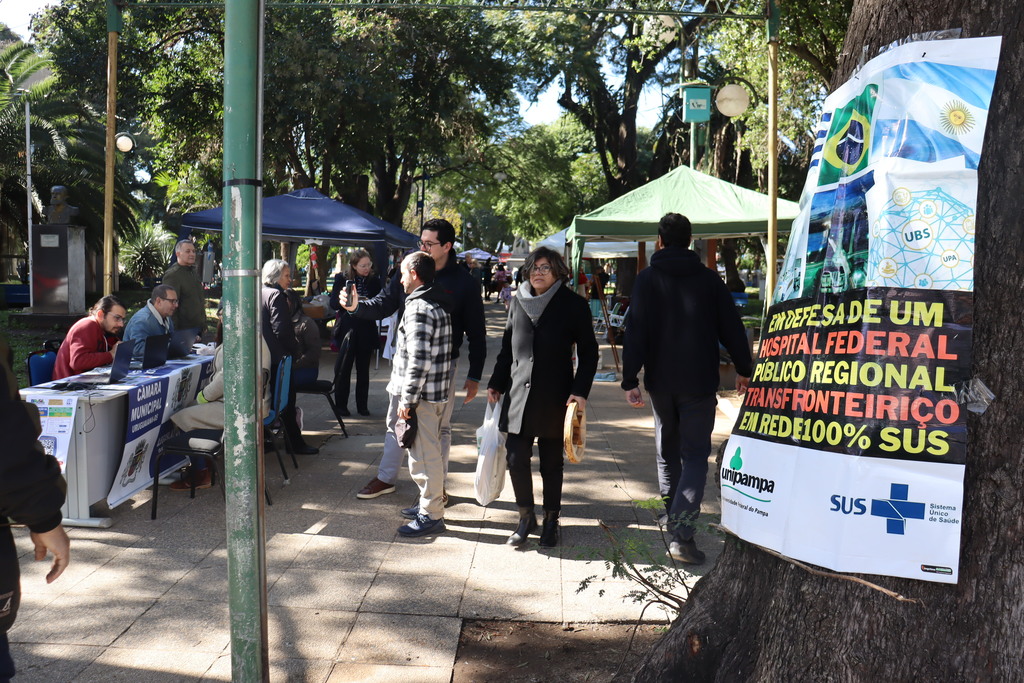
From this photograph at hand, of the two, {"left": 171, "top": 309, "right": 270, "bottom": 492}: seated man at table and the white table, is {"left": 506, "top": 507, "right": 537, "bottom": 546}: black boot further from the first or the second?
the white table

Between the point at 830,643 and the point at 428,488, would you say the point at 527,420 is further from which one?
the point at 830,643

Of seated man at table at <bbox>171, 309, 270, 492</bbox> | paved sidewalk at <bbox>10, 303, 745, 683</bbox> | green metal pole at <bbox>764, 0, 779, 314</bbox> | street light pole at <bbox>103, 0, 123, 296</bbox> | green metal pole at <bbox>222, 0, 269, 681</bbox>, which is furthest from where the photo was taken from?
street light pole at <bbox>103, 0, 123, 296</bbox>

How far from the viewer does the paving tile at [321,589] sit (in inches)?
173

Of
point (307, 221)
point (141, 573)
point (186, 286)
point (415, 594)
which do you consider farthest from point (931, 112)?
point (307, 221)

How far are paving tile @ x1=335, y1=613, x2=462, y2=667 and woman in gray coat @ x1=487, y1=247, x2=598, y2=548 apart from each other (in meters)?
1.24

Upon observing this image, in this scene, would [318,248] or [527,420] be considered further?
[318,248]

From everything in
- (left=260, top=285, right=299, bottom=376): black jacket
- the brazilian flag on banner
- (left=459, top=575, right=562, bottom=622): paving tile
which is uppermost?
the brazilian flag on banner

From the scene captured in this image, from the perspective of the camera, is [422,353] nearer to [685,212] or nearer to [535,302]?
[535,302]

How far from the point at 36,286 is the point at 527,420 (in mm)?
17436

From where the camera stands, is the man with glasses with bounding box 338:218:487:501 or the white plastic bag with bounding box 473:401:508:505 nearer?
the white plastic bag with bounding box 473:401:508:505

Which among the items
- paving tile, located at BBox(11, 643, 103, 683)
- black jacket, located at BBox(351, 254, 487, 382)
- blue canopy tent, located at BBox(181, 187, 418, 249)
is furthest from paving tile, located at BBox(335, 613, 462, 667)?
blue canopy tent, located at BBox(181, 187, 418, 249)

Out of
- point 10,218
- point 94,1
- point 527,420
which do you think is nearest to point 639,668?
point 527,420

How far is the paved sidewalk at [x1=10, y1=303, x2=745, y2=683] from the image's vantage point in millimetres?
3773

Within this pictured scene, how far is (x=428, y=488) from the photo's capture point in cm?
550
